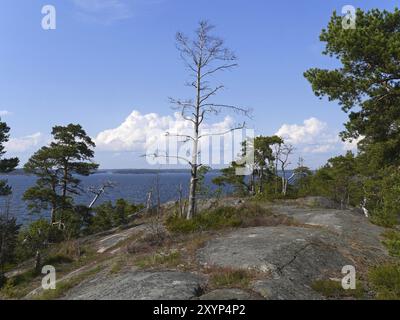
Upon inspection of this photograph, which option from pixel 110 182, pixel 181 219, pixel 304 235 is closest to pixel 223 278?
pixel 304 235

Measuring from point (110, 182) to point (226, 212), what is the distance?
20.8 metres

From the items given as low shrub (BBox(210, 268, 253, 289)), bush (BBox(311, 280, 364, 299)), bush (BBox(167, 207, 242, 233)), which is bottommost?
bush (BBox(311, 280, 364, 299))

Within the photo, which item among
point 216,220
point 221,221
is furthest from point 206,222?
point 221,221

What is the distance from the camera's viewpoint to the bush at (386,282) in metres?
8.73

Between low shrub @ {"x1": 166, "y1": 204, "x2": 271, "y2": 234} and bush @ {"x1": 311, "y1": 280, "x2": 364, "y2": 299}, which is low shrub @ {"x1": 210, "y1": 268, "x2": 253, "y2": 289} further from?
low shrub @ {"x1": 166, "y1": 204, "x2": 271, "y2": 234}

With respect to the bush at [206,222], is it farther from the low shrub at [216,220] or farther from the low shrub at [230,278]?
the low shrub at [230,278]

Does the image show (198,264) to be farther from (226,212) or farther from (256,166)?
(256,166)

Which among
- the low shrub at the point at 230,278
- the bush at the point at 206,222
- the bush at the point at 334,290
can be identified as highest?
the bush at the point at 206,222

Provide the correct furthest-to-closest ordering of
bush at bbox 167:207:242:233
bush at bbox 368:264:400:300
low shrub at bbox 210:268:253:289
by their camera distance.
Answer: bush at bbox 167:207:242:233 < bush at bbox 368:264:400:300 < low shrub at bbox 210:268:253:289

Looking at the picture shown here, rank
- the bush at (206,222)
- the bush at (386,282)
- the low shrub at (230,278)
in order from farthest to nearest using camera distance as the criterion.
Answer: the bush at (206,222) < the bush at (386,282) < the low shrub at (230,278)

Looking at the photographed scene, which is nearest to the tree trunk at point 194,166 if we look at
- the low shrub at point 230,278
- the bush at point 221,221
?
the bush at point 221,221

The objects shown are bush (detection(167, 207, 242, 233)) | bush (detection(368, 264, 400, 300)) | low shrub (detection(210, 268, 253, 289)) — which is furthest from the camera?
bush (detection(167, 207, 242, 233))

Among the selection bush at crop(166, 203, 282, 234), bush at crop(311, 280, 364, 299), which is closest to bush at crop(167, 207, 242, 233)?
bush at crop(166, 203, 282, 234)

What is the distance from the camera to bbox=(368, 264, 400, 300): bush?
8734mm
